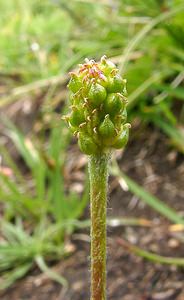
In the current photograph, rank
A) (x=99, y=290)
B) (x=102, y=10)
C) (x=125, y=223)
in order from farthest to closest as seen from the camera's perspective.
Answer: (x=102, y=10), (x=125, y=223), (x=99, y=290)

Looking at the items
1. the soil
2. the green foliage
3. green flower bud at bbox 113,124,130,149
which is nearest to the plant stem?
green flower bud at bbox 113,124,130,149

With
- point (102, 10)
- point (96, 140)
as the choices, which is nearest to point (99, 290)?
point (96, 140)

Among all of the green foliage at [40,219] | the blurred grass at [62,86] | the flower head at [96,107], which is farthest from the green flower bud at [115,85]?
the green foliage at [40,219]

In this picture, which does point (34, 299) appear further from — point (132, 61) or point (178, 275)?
point (132, 61)

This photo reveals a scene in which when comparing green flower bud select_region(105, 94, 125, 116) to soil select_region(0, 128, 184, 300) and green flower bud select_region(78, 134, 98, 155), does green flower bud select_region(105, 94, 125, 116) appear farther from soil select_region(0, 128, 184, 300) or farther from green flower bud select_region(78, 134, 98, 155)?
soil select_region(0, 128, 184, 300)

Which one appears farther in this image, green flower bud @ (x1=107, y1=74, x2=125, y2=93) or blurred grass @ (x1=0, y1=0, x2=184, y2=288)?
blurred grass @ (x1=0, y1=0, x2=184, y2=288)

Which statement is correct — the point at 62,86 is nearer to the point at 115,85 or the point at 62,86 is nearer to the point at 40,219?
the point at 40,219

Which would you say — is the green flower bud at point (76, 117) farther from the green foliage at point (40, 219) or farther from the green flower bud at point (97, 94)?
the green foliage at point (40, 219)
